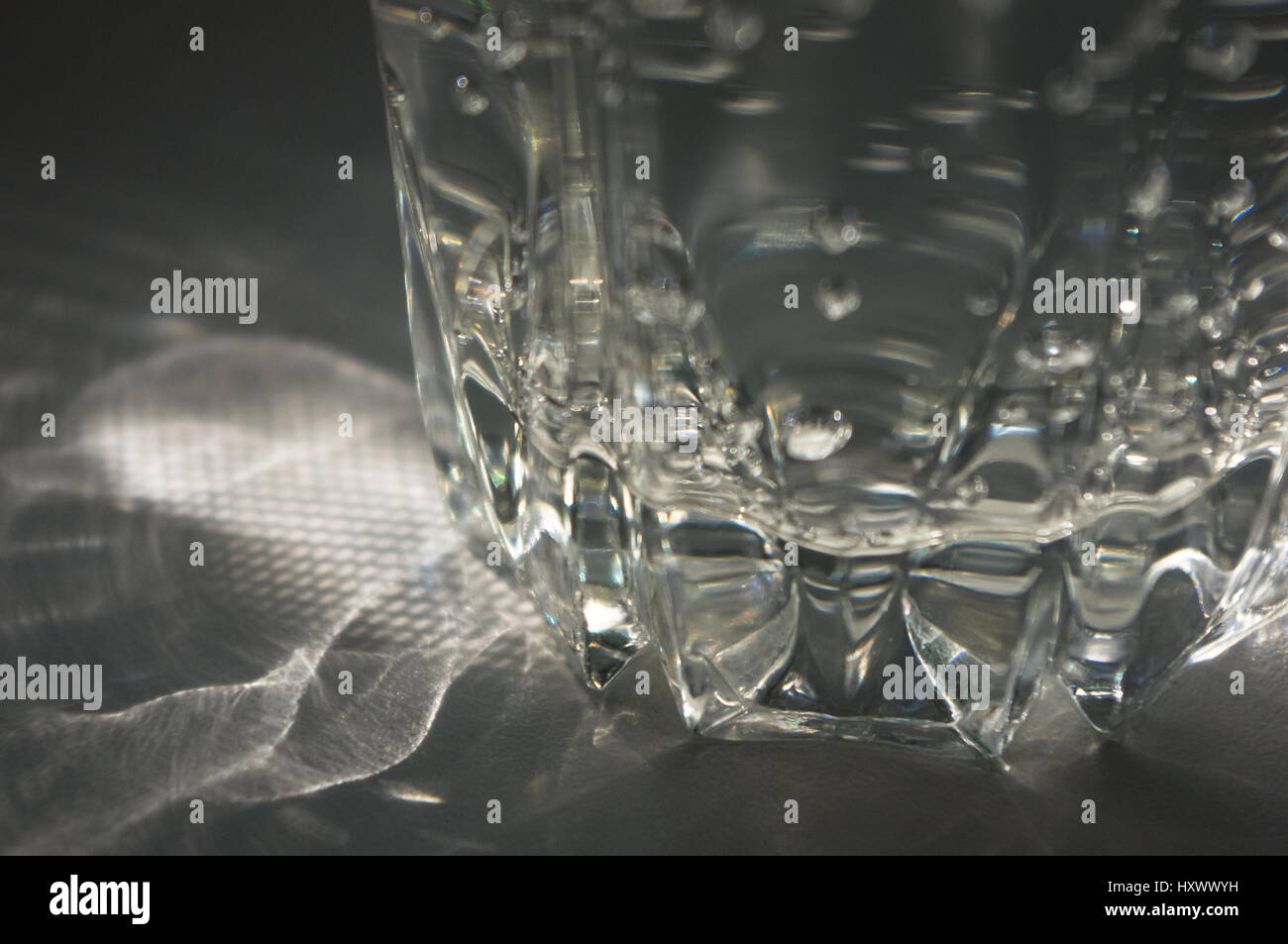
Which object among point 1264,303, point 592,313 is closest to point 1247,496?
point 1264,303

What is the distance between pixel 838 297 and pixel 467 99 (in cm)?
11

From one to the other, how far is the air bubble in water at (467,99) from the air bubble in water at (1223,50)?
0.15 meters

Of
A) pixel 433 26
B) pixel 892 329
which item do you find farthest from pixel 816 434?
pixel 433 26

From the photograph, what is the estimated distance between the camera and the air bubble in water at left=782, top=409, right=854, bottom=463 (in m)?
0.31

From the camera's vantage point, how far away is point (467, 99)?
0.36 m

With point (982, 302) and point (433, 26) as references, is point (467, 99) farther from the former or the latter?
point (982, 302)

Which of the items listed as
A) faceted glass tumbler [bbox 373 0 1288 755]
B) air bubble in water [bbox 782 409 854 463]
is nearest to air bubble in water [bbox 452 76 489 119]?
faceted glass tumbler [bbox 373 0 1288 755]

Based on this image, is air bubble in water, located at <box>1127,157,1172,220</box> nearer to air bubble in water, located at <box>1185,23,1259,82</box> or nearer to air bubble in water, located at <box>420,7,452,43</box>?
air bubble in water, located at <box>1185,23,1259,82</box>

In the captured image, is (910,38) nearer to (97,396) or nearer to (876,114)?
(876,114)

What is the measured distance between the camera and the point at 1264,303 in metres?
0.32

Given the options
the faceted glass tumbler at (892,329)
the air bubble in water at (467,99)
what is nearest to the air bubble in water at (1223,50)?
the faceted glass tumbler at (892,329)

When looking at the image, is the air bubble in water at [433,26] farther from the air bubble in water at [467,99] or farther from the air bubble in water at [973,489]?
the air bubble in water at [973,489]

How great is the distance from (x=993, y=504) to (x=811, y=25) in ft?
0.34

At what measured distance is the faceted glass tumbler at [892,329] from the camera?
11.6 inches
